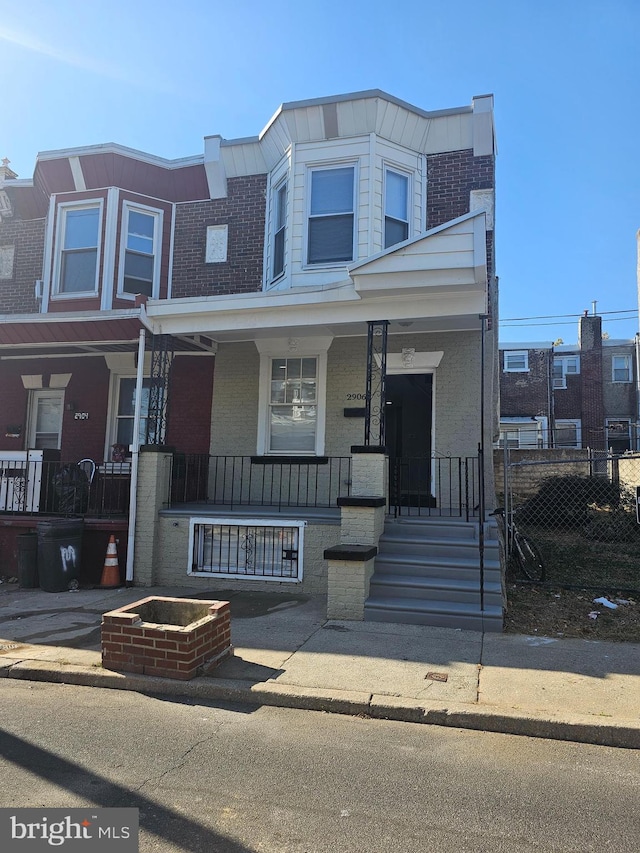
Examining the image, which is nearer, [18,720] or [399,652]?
[18,720]

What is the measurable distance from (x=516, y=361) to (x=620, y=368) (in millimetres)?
4846

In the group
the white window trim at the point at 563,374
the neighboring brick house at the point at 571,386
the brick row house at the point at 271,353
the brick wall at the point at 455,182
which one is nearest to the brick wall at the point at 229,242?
the brick row house at the point at 271,353

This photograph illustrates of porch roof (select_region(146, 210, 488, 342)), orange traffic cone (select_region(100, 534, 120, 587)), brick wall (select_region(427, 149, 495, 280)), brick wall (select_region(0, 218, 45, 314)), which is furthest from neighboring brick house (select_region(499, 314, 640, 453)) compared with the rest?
orange traffic cone (select_region(100, 534, 120, 587))

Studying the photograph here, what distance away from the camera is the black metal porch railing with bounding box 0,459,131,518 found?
9469mm

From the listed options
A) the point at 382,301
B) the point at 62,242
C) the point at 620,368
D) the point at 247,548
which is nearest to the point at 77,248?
the point at 62,242

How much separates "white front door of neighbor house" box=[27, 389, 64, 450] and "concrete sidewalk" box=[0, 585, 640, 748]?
551 centimetres

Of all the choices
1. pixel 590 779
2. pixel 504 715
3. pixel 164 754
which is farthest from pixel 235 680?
pixel 590 779

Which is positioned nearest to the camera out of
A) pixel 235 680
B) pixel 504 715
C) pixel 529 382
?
pixel 504 715

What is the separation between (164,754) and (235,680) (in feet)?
3.96

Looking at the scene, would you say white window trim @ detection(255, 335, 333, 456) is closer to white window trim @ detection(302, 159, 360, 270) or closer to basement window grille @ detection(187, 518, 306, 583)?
white window trim @ detection(302, 159, 360, 270)

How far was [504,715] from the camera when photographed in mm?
4113

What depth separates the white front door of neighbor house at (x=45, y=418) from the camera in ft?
38.6

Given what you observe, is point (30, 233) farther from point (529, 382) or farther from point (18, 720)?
point (529, 382)

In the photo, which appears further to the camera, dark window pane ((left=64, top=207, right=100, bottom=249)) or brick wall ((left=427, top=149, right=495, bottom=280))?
dark window pane ((left=64, top=207, right=100, bottom=249))
